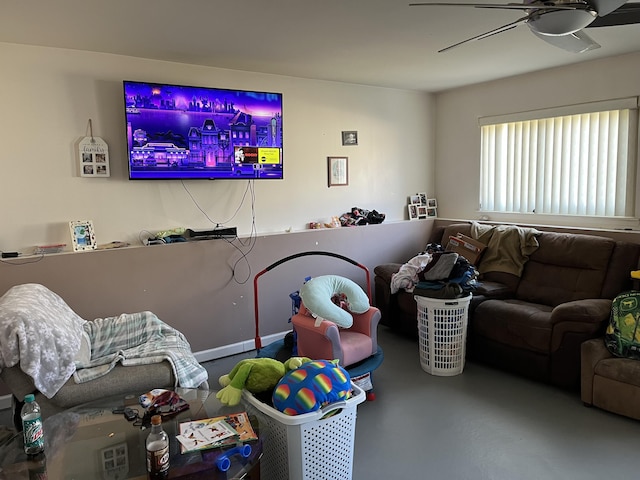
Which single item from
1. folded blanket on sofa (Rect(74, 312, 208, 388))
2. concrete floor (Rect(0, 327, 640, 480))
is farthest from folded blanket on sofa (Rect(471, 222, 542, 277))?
folded blanket on sofa (Rect(74, 312, 208, 388))

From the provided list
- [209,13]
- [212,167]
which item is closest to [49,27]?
[209,13]

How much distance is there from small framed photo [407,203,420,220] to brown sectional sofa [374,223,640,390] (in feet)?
3.68

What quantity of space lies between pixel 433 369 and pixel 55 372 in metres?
2.51

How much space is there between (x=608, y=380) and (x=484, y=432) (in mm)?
841

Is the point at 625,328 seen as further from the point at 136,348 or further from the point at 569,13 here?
the point at 136,348

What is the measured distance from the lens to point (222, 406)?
2262mm

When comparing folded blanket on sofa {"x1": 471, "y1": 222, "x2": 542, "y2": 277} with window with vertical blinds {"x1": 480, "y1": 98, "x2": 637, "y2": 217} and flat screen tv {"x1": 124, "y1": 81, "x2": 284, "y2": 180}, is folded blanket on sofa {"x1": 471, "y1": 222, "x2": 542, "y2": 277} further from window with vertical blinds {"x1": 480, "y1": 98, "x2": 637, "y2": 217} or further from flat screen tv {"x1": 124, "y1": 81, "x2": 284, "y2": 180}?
flat screen tv {"x1": 124, "y1": 81, "x2": 284, "y2": 180}

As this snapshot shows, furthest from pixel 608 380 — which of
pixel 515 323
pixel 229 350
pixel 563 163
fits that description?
pixel 229 350

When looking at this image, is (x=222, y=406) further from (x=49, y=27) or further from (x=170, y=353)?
(x=49, y=27)

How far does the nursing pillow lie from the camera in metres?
3.18

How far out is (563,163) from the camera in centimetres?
446

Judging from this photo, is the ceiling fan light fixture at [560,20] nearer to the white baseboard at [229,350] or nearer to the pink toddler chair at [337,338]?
the pink toddler chair at [337,338]

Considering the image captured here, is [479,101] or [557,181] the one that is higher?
[479,101]

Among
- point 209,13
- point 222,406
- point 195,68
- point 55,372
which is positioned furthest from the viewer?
point 195,68
